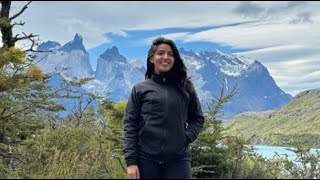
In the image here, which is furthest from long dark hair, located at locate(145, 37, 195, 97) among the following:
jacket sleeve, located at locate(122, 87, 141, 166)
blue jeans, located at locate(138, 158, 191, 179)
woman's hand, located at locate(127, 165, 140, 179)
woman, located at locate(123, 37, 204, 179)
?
woman's hand, located at locate(127, 165, 140, 179)

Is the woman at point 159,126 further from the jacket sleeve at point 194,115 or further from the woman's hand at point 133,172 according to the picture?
the jacket sleeve at point 194,115

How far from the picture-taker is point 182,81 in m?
4.82

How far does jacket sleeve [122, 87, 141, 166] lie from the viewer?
4.52 m

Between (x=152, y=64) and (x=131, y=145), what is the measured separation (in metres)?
0.84

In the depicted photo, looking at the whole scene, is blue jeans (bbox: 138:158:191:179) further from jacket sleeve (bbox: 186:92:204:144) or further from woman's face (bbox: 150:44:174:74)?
woman's face (bbox: 150:44:174:74)

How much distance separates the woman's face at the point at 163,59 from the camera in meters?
4.77

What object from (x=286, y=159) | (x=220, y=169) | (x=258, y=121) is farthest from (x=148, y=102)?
(x=258, y=121)

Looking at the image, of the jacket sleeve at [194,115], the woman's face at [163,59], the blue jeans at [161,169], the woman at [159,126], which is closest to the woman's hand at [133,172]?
the woman at [159,126]

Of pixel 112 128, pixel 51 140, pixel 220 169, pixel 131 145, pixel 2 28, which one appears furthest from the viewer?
pixel 2 28

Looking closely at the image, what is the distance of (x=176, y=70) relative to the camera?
4879mm

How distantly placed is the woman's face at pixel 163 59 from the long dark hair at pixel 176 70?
0.04 m

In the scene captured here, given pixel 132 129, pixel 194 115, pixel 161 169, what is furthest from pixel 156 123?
pixel 194 115

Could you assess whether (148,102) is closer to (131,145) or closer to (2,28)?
(131,145)

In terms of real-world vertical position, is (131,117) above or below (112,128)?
above
